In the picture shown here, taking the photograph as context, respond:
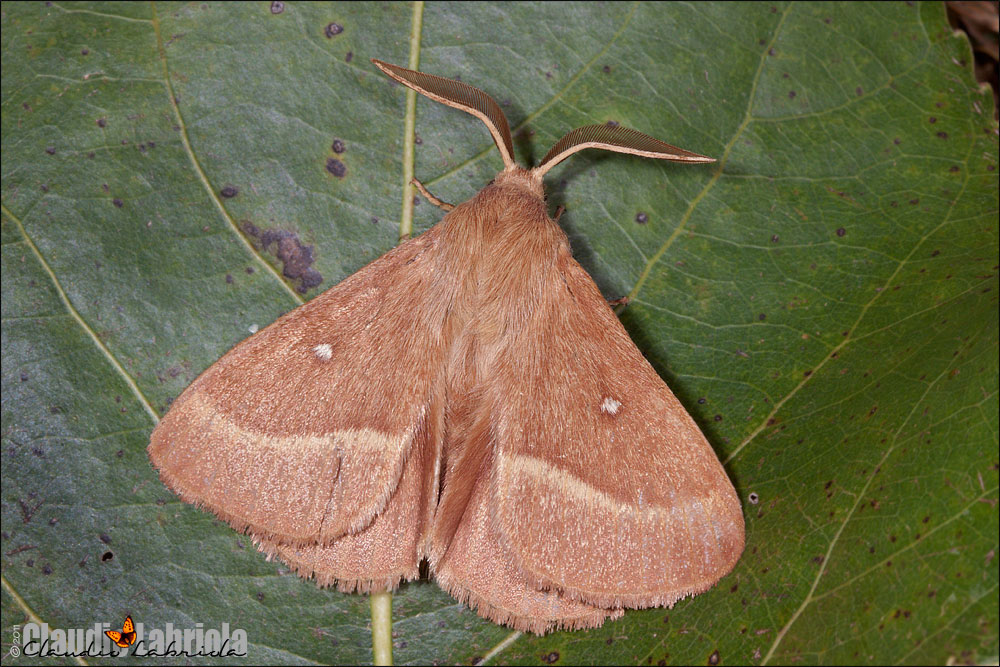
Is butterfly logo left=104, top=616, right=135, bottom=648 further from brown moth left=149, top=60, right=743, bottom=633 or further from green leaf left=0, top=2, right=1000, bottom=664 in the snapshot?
brown moth left=149, top=60, right=743, bottom=633

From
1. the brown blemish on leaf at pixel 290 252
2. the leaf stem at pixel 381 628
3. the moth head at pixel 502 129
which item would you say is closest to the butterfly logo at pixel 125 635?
the leaf stem at pixel 381 628

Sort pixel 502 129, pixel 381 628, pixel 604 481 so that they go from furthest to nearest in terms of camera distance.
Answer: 1. pixel 381 628
2. pixel 502 129
3. pixel 604 481

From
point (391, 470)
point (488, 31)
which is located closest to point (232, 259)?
point (391, 470)

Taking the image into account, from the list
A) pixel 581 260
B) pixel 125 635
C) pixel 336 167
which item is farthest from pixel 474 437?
pixel 125 635

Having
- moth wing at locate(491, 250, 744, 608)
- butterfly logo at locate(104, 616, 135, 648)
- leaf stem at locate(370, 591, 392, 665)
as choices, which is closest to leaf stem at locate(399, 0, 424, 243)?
Result: moth wing at locate(491, 250, 744, 608)

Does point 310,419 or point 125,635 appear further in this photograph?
point 125,635

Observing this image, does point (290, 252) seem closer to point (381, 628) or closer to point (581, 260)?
point (581, 260)
